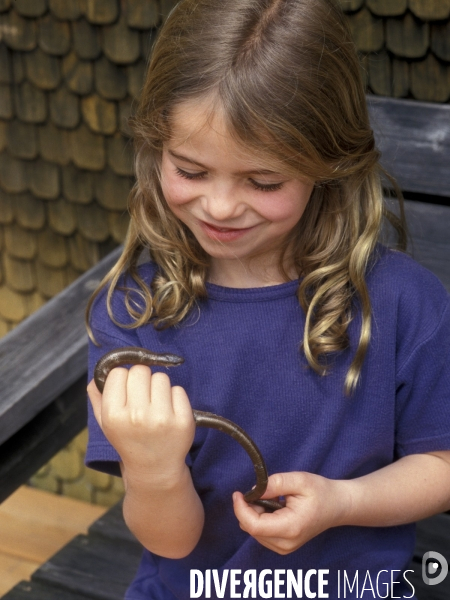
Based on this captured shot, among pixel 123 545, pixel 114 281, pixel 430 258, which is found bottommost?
pixel 123 545

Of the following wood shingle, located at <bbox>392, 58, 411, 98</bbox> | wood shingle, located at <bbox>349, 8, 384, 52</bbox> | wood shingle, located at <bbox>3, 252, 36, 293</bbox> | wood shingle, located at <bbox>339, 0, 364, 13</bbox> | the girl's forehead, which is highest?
the girl's forehead

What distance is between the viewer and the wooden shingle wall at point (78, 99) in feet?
7.55

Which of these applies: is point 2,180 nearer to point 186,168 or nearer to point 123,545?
point 123,545

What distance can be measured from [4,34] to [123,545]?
1675 millimetres

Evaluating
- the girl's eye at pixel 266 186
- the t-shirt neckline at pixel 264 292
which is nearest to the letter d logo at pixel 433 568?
the t-shirt neckline at pixel 264 292

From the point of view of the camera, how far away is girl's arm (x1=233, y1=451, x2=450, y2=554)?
53.0 inches

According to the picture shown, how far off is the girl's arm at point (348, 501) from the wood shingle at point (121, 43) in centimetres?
162

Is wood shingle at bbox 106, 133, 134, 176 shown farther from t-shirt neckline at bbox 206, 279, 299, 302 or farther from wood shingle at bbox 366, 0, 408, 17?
t-shirt neckline at bbox 206, 279, 299, 302

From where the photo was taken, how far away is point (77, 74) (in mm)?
2789

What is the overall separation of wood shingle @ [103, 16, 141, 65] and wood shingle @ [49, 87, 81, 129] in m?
0.23

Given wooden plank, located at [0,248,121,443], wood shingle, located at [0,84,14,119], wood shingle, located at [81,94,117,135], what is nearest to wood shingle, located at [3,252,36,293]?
wood shingle, located at [0,84,14,119]

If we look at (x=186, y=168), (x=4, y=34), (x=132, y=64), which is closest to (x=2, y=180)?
(x=4, y=34)

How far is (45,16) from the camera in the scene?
2748 mm

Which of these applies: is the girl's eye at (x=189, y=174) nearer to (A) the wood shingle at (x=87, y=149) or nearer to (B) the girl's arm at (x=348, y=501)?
(B) the girl's arm at (x=348, y=501)
